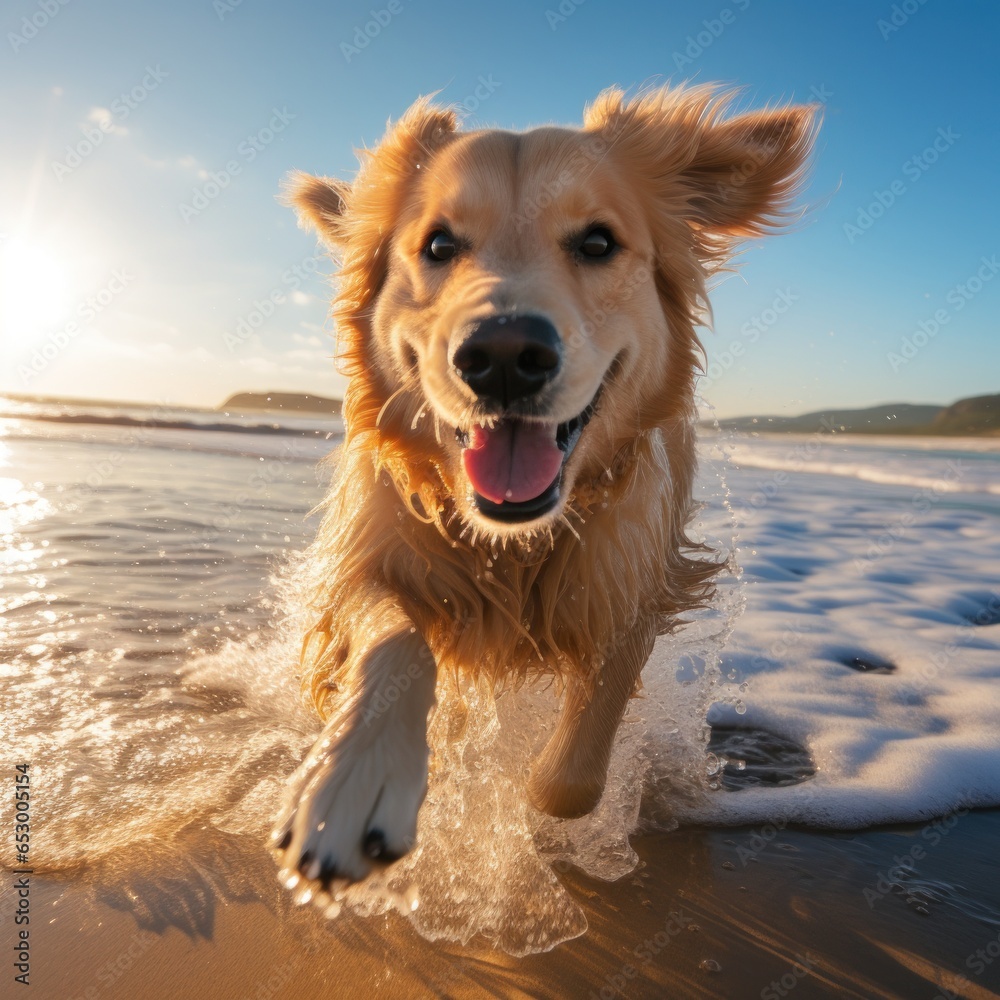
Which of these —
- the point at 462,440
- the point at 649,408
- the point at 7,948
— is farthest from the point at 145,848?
the point at 649,408

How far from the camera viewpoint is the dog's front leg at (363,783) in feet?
5.20

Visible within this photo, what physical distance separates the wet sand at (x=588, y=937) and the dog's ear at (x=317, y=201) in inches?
A: 85.2

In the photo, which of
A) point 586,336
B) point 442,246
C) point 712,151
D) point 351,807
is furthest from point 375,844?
point 712,151

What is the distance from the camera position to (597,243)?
7.47 feet

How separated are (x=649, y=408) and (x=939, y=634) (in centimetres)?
283

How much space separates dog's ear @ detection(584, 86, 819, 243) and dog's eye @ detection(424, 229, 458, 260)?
0.69 meters

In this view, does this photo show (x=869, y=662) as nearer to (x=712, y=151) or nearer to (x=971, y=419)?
(x=712, y=151)

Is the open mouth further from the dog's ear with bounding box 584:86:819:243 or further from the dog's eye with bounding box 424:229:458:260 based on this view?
the dog's ear with bounding box 584:86:819:243

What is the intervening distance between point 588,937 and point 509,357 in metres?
1.45

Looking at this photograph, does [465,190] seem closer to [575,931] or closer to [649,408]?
[649,408]

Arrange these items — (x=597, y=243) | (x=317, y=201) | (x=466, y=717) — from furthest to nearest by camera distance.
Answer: (x=317, y=201) < (x=466, y=717) < (x=597, y=243)

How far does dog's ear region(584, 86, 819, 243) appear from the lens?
2.64 m

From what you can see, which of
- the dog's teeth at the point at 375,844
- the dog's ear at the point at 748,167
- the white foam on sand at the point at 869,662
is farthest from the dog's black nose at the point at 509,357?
the white foam on sand at the point at 869,662

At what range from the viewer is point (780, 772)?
2906 millimetres
